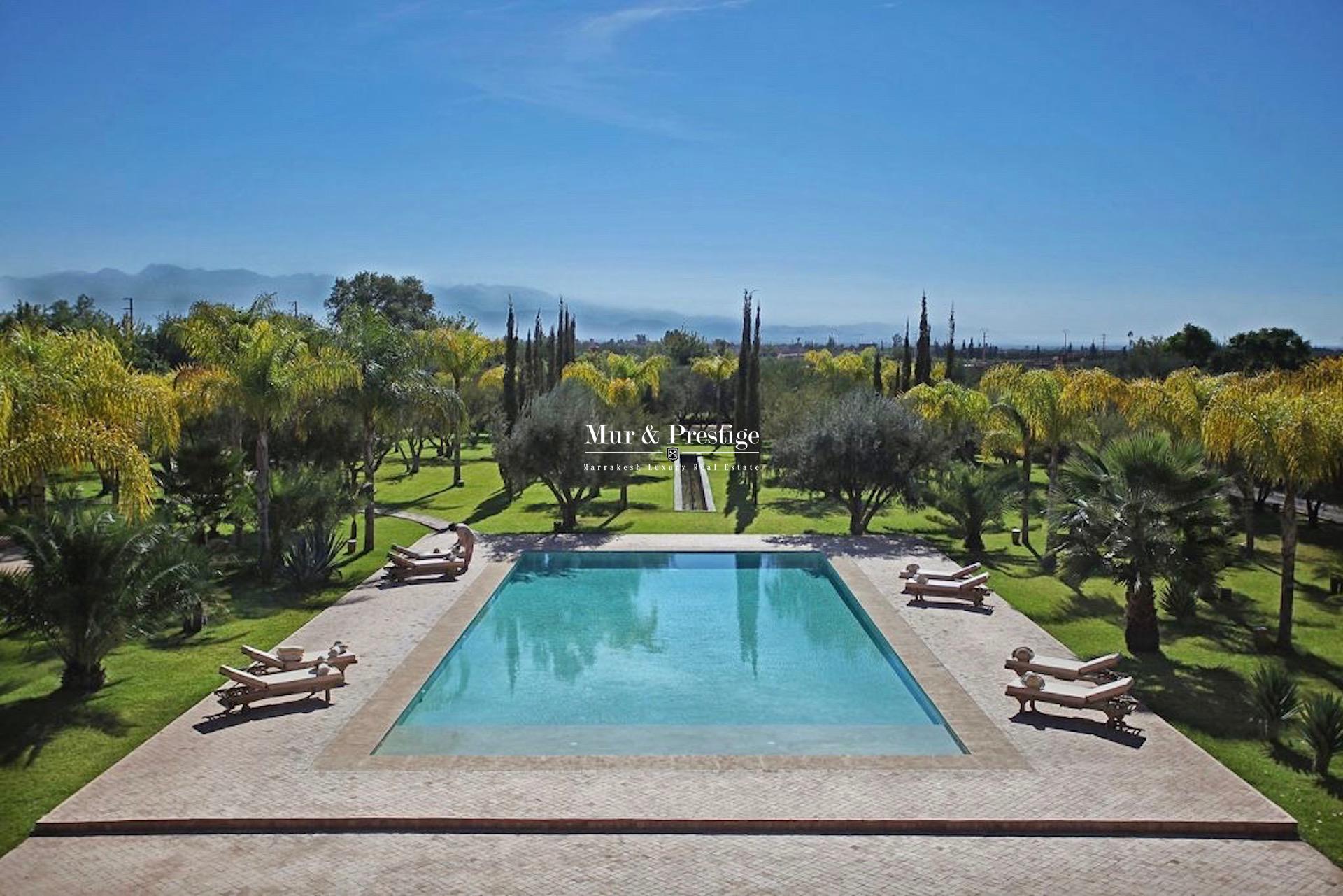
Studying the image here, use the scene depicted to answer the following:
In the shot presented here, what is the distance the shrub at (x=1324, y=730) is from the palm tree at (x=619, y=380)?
75.4 ft

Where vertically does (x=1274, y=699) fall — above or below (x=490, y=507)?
below

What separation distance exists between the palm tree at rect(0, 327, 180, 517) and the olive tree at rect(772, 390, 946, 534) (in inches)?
546

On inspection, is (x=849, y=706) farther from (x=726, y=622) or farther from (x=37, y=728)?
(x=37, y=728)

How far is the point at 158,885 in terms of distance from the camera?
8469mm

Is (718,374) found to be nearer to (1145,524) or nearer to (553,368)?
(553,368)

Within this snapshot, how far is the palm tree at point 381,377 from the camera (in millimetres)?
22125

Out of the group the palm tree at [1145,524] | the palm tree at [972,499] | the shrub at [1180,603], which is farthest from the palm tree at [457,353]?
the palm tree at [1145,524]

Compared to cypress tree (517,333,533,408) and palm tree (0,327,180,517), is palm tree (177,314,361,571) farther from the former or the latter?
cypress tree (517,333,533,408)

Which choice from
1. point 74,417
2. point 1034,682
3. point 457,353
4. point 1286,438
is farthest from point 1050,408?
point 457,353

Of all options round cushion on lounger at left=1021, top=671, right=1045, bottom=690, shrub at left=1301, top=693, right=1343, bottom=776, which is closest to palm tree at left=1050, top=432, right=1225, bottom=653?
round cushion on lounger at left=1021, top=671, right=1045, bottom=690

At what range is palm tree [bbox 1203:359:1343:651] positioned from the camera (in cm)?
1468

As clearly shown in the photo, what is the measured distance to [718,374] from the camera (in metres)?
62.9

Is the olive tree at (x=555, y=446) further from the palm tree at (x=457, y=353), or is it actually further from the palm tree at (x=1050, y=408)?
the palm tree at (x=457, y=353)

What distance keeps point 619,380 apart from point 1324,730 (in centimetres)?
3238
